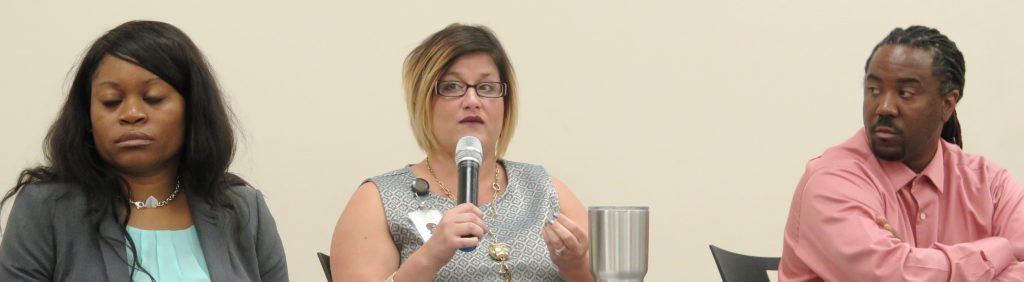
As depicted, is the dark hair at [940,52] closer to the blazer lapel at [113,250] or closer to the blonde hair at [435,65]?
the blonde hair at [435,65]

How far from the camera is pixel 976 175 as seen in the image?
3.07 metres

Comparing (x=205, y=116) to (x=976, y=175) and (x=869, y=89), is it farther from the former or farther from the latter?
(x=976, y=175)

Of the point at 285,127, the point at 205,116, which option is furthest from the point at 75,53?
the point at 205,116

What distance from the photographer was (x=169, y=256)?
88.7 inches

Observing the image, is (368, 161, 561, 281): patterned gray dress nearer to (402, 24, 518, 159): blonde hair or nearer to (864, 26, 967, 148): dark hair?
(402, 24, 518, 159): blonde hair

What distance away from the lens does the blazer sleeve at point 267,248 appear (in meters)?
2.45

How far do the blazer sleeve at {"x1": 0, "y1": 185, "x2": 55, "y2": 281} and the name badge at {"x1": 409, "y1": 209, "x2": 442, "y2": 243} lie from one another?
33.7 inches

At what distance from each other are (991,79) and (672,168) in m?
1.24

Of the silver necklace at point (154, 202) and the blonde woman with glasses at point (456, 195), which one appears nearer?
the silver necklace at point (154, 202)

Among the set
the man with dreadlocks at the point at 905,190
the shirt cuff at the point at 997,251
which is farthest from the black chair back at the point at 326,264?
the shirt cuff at the point at 997,251

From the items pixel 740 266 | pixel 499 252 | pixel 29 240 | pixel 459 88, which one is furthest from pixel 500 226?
pixel 29 240

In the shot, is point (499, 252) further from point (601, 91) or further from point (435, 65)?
point (601, 91)

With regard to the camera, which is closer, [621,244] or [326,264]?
[621,244]

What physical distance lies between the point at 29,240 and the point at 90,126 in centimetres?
23
